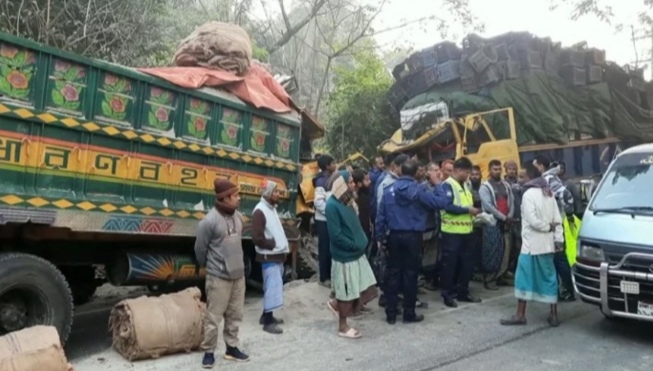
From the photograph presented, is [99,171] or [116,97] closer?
[99,171]

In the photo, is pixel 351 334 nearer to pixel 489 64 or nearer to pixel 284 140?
pixel 284 140

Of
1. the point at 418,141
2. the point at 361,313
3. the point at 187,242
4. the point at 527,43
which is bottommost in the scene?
the point at 361,313

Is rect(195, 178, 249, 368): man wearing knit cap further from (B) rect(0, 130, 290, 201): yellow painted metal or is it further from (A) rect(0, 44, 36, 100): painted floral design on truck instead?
(A) rect(0, 44, 36, 100): painted floral design on truck

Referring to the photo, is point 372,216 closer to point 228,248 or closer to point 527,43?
point 228,248

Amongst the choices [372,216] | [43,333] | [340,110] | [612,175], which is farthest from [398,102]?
[43,333]

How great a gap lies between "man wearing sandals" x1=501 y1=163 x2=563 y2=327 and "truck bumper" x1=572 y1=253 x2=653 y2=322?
1.21ft

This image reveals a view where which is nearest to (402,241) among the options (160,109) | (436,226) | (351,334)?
(351,334)

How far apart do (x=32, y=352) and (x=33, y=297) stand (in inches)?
34.9

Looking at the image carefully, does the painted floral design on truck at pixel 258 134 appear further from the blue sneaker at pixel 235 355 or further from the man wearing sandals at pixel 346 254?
the blue sneaker at pixel 235 355

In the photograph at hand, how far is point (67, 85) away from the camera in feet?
15.9

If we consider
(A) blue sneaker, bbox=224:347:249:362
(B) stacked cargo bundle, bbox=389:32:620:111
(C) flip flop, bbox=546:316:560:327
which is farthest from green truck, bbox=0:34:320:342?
(B) stacked cargo bundle, bbox=389:32:620:111

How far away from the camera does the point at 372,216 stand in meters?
7.66

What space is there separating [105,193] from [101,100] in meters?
0.78

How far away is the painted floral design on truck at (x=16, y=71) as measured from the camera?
14.4ft
